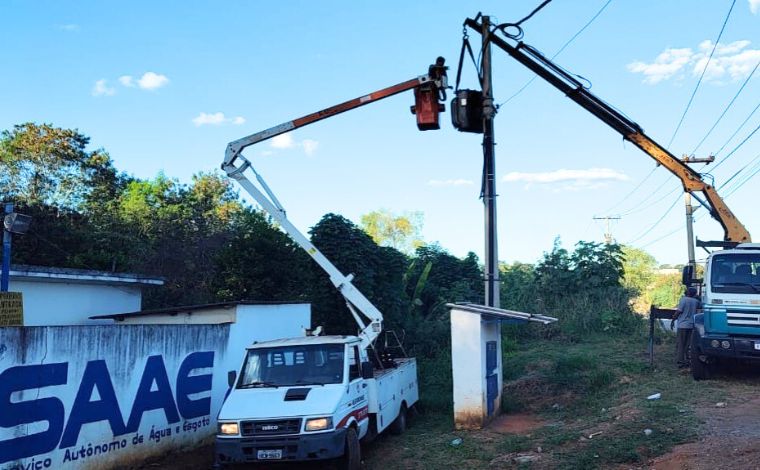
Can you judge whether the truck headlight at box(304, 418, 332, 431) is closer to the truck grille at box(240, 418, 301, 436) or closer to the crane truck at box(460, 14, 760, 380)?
the truck grille at box(240, 418, 301, 436)

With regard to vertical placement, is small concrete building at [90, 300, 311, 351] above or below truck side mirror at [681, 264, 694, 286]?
below

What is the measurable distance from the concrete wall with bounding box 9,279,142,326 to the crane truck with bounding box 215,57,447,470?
5666mm

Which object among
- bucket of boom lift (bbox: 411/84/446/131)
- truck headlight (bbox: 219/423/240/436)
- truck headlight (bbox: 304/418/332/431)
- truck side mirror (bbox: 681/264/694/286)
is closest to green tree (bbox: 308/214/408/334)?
truck side mirror (bbox: 681/264/694/286)

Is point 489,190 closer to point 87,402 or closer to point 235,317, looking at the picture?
point 235,317

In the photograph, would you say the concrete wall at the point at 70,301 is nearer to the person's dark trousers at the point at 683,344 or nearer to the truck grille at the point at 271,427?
the truck grille at the point at 271,427

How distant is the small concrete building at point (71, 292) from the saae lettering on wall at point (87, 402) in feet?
16.1

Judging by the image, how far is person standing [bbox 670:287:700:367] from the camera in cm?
1465

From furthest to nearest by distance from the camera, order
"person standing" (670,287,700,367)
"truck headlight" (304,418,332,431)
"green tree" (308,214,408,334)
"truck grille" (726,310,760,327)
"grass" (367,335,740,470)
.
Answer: "green tree" (308,214,408,334)
"person standing" (670,287,700,367)
"truck grille" (726,310,760,327)
"grass" (367,335,740,470)
"truck headlight" (304,418,332,431)

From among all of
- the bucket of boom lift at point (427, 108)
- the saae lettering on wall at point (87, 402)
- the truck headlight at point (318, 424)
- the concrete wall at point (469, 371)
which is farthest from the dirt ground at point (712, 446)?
the bucket of boom lift at point (427, 108)

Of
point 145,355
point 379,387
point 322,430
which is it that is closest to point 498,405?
point 379,387

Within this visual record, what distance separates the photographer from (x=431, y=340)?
71.7 feet

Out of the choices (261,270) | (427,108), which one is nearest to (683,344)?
(427,108)

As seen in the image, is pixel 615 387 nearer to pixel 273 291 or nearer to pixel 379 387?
pixel 379 387

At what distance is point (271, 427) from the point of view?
326 inches
